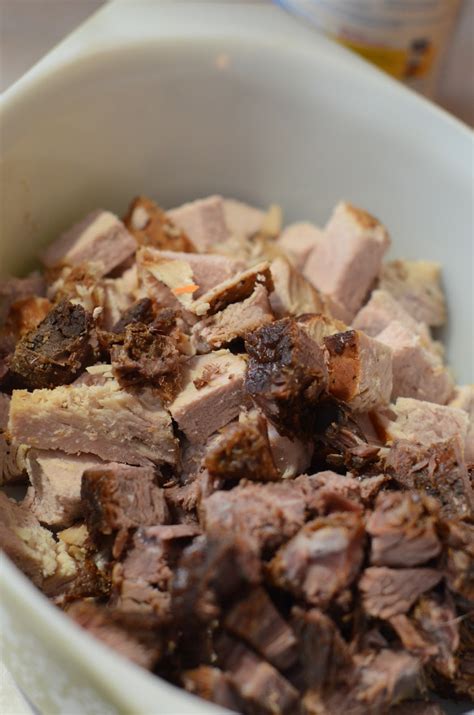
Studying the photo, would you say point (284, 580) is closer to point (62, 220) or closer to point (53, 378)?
point (53, 378)

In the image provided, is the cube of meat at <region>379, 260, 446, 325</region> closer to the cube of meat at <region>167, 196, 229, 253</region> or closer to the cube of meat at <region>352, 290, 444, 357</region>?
the cube of meat at <region>352, 290, 444, 357</region>

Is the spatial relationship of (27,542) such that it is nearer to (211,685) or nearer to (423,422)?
(211,685)

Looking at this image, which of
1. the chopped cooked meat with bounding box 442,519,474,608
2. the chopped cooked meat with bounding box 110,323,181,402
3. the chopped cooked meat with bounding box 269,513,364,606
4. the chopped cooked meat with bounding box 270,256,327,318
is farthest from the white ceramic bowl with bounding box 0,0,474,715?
the chopped cooked meat with bounding box 269,513,364,606

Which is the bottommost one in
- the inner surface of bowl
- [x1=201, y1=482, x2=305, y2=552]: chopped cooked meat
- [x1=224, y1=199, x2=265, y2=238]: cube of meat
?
[x1=201, y1=482, x2=305, y2=552]: chopped cooked meat

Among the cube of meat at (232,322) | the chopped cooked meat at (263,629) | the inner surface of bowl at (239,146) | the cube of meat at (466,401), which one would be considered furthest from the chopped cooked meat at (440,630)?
the inner surface of bowl at (239,146)

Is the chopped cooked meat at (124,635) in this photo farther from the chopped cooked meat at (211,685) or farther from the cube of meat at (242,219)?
the cube of meat at (242,219)

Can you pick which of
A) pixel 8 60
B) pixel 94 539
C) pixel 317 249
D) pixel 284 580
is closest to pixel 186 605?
pixel 284 580
